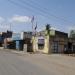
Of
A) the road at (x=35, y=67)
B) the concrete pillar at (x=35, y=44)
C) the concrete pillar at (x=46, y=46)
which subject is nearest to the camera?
the road at (x=35, y=67)

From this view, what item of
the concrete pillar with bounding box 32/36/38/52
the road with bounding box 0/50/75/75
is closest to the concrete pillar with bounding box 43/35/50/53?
the concrete pillar with bounding box 32/36/38/52

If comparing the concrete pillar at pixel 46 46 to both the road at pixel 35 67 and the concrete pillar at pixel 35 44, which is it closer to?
the concrete pillar at pixel 35 44

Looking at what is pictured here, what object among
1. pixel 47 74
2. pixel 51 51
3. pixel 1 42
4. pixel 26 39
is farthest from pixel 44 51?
pixel 1 42

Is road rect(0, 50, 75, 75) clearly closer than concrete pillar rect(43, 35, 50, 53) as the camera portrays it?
Yes

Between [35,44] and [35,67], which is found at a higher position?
[35,44]

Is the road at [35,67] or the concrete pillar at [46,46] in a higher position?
the concrete pillar at [46,46]

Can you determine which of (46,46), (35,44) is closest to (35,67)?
(46,46)

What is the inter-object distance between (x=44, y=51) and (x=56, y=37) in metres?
3.94

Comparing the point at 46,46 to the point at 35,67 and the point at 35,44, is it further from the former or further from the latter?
the point at 35,67

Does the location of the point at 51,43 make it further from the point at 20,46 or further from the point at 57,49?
the point at 20,46

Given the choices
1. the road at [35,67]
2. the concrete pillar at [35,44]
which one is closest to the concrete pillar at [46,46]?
the concrete pillar at [35,44]

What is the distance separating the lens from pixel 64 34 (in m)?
62.8

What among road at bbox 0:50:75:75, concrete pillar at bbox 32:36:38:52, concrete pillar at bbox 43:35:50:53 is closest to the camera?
road at bbox 0:50:75:75

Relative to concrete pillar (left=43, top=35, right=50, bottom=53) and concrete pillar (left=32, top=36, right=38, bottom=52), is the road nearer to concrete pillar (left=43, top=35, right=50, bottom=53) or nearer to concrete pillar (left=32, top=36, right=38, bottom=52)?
concrete pillar (left=43, top=35, right=50, bottom=53)
